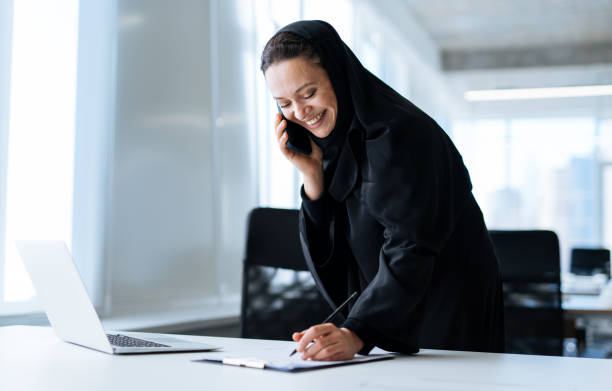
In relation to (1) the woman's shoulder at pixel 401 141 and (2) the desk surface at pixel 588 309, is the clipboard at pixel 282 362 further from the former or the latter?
(2) the desk surface at pixel 588 309

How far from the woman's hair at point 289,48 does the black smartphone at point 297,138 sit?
171 millimetres

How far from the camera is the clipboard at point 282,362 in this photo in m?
1.19

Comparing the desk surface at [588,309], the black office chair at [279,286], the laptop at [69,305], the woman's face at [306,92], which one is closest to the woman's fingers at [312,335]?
the laptop at [69,305]

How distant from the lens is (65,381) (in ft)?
3.65

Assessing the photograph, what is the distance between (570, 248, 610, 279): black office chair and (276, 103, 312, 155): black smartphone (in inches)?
194

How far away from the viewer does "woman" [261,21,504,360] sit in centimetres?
139

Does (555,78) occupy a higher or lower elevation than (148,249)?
higher

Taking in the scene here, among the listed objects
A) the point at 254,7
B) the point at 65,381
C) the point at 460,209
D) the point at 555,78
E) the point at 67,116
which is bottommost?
the point at 65,381

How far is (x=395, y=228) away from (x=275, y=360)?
Answer: 345mm

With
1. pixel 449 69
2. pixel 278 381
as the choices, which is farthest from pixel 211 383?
pixel 449 69

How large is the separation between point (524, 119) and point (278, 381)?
10386 mm

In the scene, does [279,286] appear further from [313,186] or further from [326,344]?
[326,344]

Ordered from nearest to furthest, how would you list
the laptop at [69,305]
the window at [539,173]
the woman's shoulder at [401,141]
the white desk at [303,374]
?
the white desk at [303,374] < the laptop at [69,305] < the woman's shoulder at [401,141] < the window at [539,173]

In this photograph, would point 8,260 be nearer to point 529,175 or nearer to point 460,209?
point 460,209
